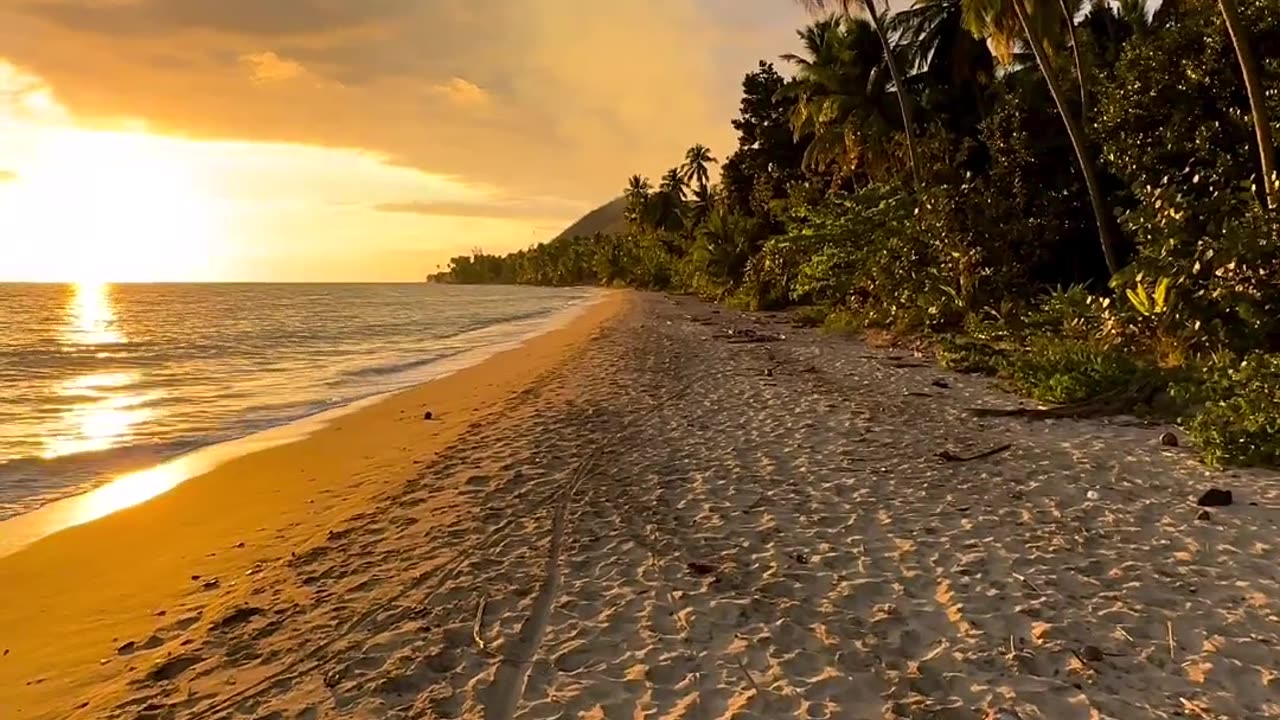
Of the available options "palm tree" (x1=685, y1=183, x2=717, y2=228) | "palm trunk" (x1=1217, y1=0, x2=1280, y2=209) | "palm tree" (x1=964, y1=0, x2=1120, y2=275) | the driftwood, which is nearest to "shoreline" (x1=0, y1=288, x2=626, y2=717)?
the driftwood

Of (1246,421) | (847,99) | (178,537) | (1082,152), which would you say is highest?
(847,99)

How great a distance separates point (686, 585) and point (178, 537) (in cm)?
Answer: 463

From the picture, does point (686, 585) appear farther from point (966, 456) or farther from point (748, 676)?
point (966, 456)

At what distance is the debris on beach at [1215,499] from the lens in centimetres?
593

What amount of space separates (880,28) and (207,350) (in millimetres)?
23524

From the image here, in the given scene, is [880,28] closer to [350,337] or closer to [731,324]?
[731,324]

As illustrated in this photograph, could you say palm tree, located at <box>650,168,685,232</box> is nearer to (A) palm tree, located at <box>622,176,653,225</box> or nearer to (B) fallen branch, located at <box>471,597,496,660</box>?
(A) palm tree, located at <box>622,176,653,225</box>

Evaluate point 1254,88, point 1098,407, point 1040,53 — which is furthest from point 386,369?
point 1254,88

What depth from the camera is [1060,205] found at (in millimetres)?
17234

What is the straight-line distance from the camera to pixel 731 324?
25734 mm

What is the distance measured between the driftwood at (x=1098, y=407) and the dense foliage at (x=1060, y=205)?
19 cm

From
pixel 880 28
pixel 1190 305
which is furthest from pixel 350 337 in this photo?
pixel 1190 305

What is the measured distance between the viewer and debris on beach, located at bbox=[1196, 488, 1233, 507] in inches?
233

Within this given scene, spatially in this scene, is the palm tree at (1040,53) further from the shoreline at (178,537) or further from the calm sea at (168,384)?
the calm sea at (168,384)
